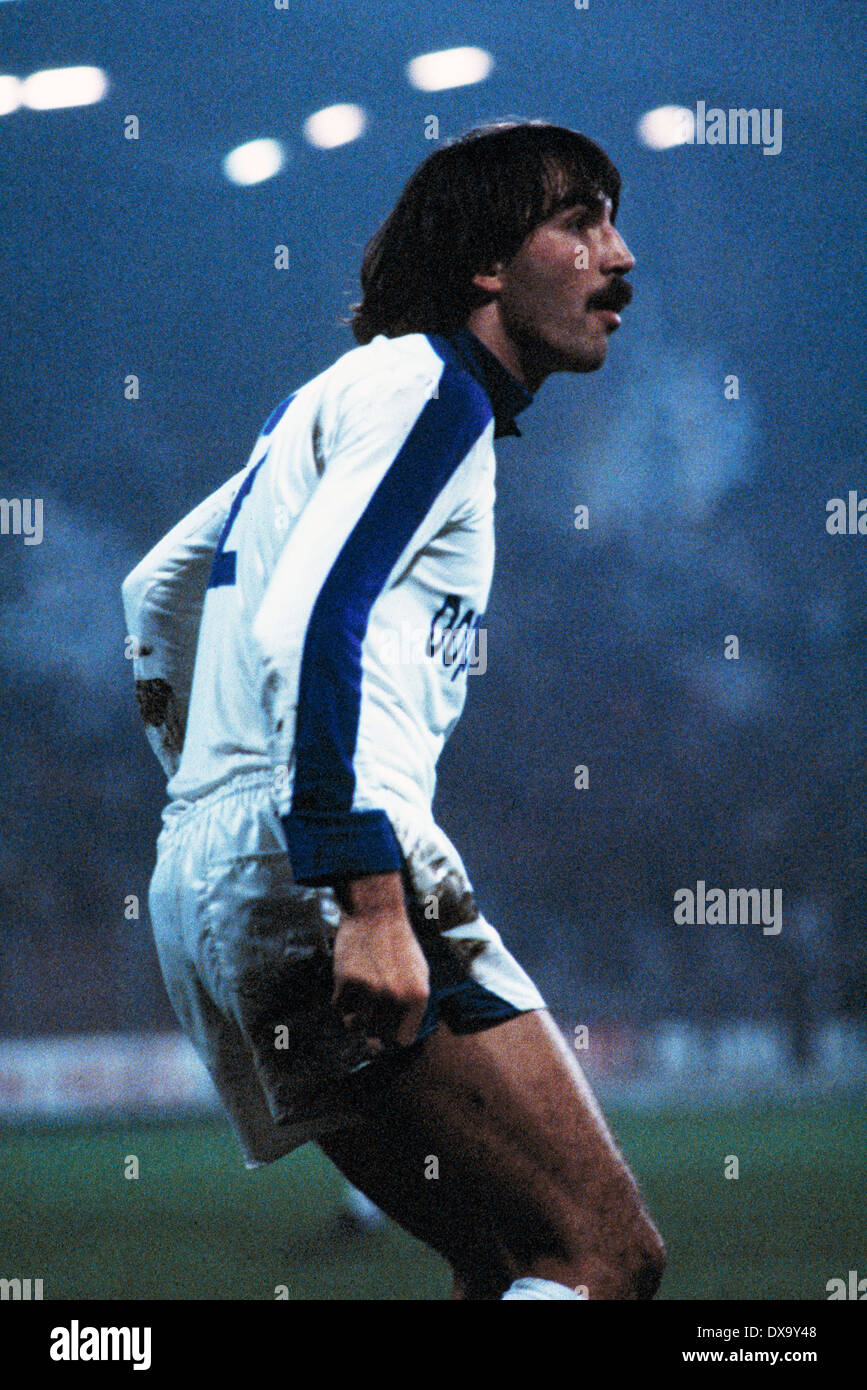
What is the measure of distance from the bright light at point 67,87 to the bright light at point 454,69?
626 millimetres

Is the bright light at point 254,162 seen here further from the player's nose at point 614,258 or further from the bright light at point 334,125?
the player's nose at point 614,258

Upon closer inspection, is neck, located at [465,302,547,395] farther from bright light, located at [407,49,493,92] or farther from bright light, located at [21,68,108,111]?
bright light, located at [21,68,108,111]

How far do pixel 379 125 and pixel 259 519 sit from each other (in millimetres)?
1192

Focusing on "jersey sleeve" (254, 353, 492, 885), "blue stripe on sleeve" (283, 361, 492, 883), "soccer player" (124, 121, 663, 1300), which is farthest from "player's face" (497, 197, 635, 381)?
"blue stripe on sleeve" (283, 361, 492, 883)

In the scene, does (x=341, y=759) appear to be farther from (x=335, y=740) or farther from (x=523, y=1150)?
(x=523, y=1150)

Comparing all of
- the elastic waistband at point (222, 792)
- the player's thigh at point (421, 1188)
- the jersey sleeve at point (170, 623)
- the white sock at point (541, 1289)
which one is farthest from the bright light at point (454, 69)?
the white sock at point (541, 1289)

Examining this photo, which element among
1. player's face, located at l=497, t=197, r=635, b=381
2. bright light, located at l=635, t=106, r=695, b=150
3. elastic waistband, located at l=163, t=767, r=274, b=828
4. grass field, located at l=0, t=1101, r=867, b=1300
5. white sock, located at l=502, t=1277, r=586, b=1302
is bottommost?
grass field, located at l=0, t=1101, r=867, b=1300

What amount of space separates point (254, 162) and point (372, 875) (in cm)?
172

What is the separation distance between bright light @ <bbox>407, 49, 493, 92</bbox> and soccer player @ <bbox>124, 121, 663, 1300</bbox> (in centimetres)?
97

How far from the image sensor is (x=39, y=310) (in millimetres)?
2631

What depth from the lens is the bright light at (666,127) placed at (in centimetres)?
260

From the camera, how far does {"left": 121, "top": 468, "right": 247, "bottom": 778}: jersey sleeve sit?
6.63 ft

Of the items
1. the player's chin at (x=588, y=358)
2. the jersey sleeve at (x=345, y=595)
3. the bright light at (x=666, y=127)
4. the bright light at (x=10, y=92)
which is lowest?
the jersey sleeve at (x=345, y=595)

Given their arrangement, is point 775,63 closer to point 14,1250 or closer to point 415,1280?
point 415,1280
